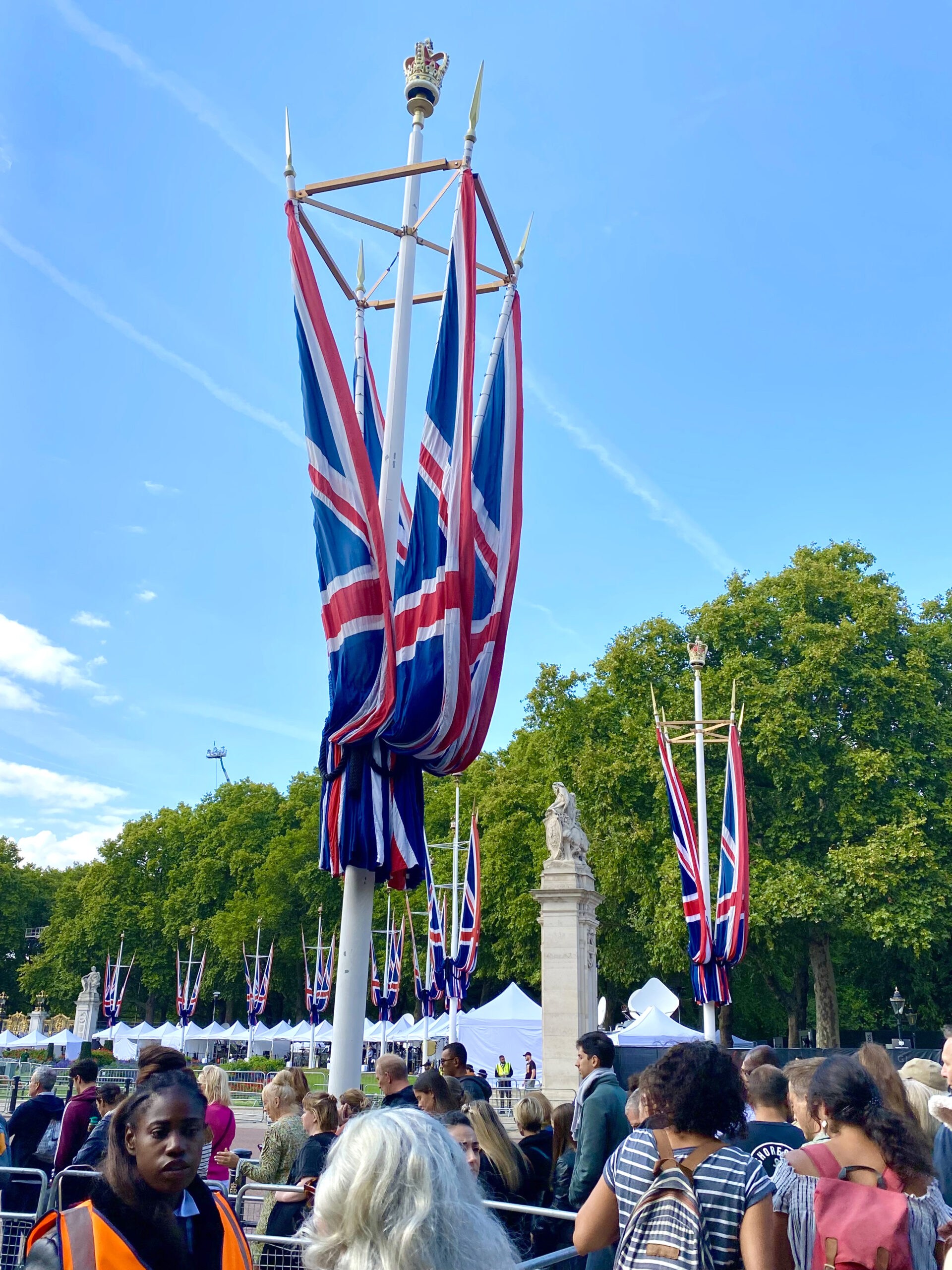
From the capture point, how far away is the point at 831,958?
105 ft

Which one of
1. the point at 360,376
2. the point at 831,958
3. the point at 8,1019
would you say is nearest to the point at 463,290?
the point at 360,376

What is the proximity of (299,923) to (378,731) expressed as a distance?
153 ft

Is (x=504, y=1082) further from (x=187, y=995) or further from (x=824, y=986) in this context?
(x=187, y=995)

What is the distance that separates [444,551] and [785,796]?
23.3 meters

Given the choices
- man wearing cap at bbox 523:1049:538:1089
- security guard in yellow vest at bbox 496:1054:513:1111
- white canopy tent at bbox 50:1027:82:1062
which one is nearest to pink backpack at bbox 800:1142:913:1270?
security guard in yellow vest at bbox 496:1054:513:1111

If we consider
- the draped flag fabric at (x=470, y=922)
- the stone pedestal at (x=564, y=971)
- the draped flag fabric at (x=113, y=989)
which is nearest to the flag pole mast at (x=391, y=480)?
the stone pedestal at (x=564, y=971)

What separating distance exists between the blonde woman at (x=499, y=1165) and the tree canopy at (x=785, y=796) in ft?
79.2

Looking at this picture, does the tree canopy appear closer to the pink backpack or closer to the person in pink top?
the person in pink top

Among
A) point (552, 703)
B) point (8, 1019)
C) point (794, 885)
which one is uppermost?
point (552, 703)

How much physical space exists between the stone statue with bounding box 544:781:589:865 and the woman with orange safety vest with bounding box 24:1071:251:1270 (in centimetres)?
1907

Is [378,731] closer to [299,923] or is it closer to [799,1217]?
[799,1217]

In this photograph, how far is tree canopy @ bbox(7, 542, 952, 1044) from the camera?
96.0 feet

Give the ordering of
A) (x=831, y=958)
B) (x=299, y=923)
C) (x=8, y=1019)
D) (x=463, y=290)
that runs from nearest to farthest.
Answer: (x=463, y=290) → (x=831, y=958) → (x=299, y=923) → (x=8, y=1019)

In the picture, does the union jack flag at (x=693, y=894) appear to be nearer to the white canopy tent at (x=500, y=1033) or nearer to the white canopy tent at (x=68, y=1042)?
the white canopy tent at (x=500, y=1033)
